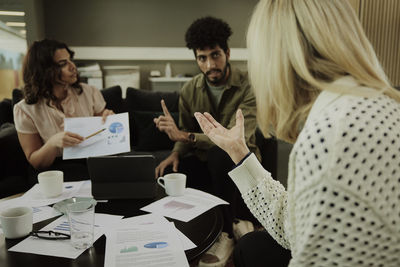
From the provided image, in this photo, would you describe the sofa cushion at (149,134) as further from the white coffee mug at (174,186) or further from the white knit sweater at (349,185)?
the white knit sweater at (349,185)

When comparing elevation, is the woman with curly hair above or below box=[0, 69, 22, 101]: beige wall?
below

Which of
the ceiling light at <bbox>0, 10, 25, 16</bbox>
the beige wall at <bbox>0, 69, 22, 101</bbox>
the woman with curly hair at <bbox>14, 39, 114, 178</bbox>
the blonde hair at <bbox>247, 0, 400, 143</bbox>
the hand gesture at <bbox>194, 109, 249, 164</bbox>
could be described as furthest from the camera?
the beige wall at <bbox>0, 69, 22, 101</bbox>

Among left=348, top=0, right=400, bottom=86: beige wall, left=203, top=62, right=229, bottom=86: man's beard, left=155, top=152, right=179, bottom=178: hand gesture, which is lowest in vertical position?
left=155, top=152, right=179, bottom=178: hand gesture

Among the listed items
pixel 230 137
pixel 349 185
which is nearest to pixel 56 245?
pixel 230 137

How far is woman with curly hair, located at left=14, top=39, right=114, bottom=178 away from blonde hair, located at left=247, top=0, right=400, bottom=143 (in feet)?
4.06

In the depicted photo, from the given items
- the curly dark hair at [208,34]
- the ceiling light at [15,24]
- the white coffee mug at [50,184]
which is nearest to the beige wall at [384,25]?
the curly dark hair at [208,34]

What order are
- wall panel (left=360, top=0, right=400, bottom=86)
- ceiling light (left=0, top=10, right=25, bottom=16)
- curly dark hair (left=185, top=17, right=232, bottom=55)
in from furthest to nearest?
ceiling light (left=0, top=10, right=25, bottom=16), wall panel (left=360, top=0, right=400, bottom=86), curly dark hair (left=185, top=17, right=232, bottom=55)

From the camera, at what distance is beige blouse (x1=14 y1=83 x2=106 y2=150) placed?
1.96 meters

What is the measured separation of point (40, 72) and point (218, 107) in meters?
1.13

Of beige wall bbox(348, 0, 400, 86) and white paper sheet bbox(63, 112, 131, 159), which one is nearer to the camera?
white paper sheet bbox(63, 112, 131, 159)

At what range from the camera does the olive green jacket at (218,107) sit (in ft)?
7.11

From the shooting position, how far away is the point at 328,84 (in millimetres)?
713

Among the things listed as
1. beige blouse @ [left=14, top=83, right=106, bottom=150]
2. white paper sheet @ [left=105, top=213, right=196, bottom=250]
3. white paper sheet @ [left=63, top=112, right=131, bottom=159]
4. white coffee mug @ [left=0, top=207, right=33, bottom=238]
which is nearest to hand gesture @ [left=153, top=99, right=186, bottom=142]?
white paper sheet @ [left=63, top=112, right=131, bottom=159]

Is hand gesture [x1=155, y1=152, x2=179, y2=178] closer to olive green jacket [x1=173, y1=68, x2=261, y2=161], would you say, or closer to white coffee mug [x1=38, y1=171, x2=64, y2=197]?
olive green jacket [x1=173, y1=68, x2=261, y2=161]
